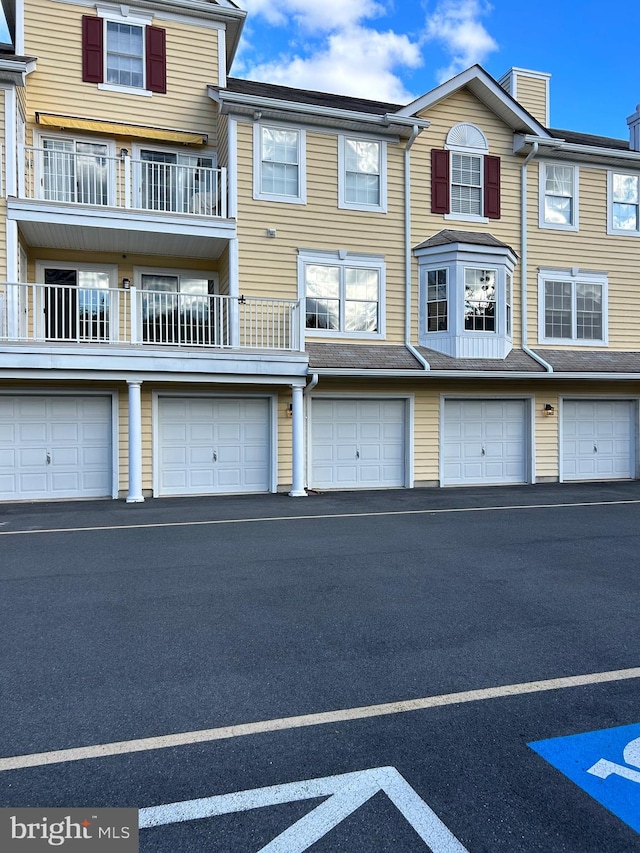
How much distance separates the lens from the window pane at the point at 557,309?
14492 mm

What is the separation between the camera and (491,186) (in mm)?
14031

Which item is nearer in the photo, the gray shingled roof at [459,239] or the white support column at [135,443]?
the white support column at [135,443]

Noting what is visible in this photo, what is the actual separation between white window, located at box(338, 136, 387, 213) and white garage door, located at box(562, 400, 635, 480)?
7.17m

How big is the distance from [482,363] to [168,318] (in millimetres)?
7388

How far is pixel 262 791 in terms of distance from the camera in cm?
241

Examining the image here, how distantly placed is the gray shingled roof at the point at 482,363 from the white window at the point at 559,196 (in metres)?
3.82

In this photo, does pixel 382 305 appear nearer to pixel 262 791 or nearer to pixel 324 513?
pixel 324 513

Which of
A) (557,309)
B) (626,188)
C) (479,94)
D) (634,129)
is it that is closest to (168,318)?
(479,94)

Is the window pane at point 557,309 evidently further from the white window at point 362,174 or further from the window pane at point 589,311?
the white window at point 362,174

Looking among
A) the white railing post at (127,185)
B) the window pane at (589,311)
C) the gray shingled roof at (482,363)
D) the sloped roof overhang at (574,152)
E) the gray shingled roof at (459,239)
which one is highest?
the sloped roof overhang at (574,152)

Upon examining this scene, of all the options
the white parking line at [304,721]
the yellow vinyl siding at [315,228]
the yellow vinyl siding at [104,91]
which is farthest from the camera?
the yellow vinyl siding at [315,228]

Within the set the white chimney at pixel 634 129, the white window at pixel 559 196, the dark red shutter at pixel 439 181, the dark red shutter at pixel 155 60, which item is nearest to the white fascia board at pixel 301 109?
the dark red shutter at pixel 439 181

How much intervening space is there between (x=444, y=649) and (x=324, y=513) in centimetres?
577

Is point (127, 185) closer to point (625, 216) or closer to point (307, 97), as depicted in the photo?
point (307, 97)
